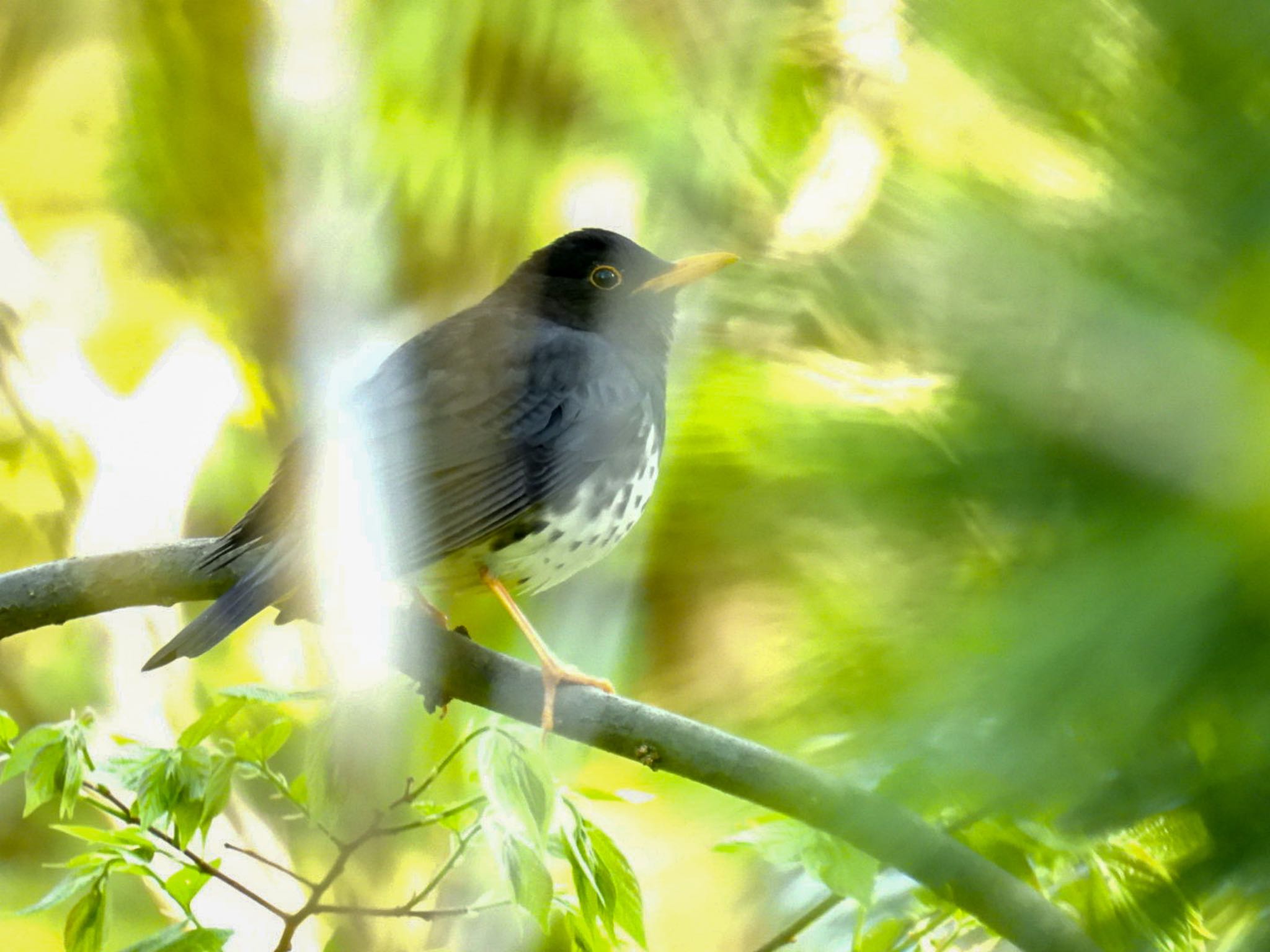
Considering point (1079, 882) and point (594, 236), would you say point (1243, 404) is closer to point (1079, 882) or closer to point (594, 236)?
point (1079, 882)

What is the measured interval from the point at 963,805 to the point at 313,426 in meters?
0.75

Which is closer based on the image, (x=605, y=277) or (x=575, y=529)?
(x=575, y=529)

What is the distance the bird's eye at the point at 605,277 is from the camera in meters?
1.02

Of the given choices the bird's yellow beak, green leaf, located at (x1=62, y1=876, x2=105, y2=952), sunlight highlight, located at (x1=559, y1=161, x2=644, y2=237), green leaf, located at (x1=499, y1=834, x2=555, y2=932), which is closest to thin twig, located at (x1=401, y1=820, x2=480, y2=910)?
green leaf, located at (x1=499, y1=834, x2=555, y2=932)

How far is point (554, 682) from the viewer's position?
2.43ft

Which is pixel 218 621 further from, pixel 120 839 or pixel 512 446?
pixel 512 446

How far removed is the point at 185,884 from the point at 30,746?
108 millimetres

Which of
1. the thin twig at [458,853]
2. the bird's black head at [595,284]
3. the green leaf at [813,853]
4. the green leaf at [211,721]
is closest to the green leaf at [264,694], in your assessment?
the green leaf at [211,721]

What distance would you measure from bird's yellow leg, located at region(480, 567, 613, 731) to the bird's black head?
9.0 inches

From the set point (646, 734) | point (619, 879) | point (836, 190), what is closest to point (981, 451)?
point (836, 190)

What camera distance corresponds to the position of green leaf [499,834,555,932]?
0.66 m

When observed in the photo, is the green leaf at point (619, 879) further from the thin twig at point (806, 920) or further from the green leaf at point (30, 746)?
the green leaf at point (30, 746)

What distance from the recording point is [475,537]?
2.65ft

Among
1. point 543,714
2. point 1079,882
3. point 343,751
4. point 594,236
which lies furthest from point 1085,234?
point 594,236
